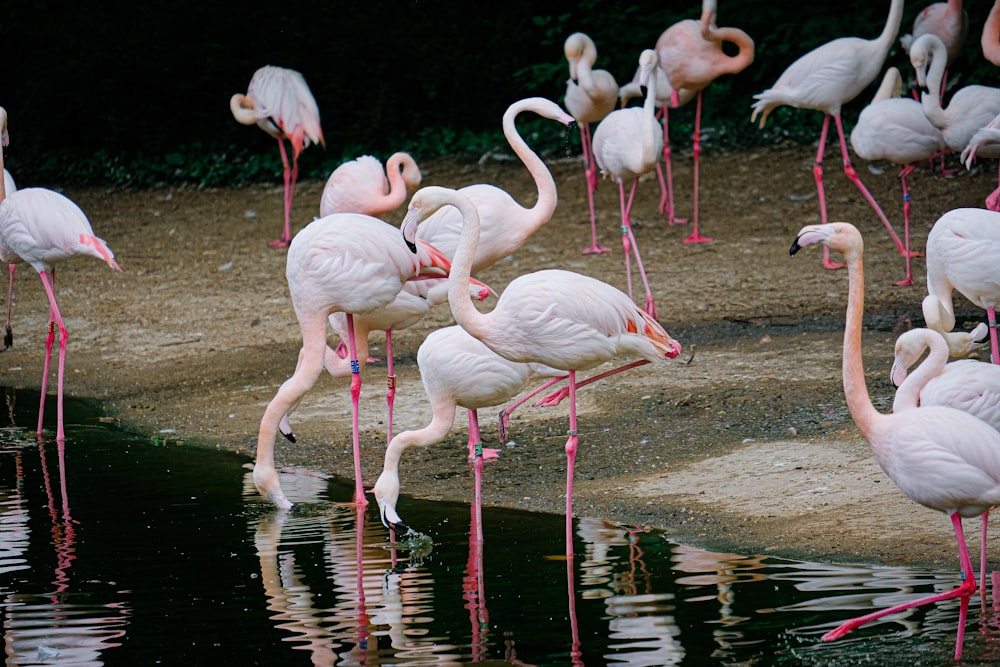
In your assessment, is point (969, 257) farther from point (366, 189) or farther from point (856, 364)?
point (366, 189)

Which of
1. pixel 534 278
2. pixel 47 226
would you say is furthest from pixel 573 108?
pixel 534 278

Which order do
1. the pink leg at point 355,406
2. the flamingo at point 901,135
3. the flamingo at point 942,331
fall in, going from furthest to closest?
1. the flamingo at point 901,135
2. the pink leg at point 355,406
3. the flamingo at point 942,331

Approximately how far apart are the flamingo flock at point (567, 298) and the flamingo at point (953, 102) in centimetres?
1

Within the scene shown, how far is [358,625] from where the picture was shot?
12.8 ft

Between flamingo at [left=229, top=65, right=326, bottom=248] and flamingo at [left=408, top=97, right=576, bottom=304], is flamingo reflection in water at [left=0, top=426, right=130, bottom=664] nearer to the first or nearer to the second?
flamingo at [left=408, top=97, right=576, bottom=304]

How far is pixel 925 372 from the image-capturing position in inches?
168

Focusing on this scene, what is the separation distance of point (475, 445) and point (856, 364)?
159cm

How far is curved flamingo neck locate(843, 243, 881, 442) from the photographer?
377 centimetres

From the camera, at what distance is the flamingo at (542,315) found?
458cm

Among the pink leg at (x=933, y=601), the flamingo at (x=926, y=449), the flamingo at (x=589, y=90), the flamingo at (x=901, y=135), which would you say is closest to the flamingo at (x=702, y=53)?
the flamingo at (x=589, y=90)

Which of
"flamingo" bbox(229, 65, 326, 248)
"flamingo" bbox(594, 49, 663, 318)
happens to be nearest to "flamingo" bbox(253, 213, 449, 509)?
"flamingo" bbox(594, 49, 663, 318)

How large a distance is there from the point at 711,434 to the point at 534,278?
1.39 metres

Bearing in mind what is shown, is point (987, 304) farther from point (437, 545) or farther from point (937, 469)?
point (437, 545)

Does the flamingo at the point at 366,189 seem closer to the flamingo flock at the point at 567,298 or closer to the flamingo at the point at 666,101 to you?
the flamingo flock at the point at 567,298
